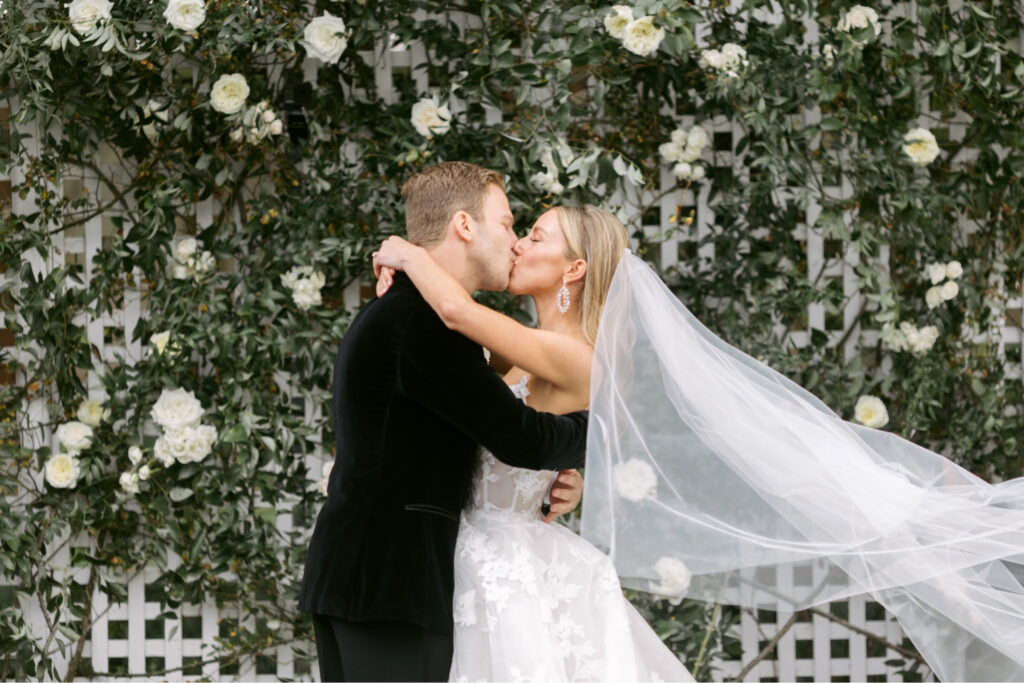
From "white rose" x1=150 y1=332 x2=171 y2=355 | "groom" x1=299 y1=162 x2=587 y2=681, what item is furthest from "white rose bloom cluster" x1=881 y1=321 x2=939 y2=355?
"white rose" x1=150 y1=332 x2=171 y2=355

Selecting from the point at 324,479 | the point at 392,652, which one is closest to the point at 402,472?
the point at 392,652

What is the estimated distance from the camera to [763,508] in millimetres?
1823

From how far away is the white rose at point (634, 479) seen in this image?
1754mm

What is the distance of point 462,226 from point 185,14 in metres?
1.25

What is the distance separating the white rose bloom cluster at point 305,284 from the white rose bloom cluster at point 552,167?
0.69m

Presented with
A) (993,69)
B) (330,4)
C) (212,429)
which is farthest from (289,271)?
(993,69)

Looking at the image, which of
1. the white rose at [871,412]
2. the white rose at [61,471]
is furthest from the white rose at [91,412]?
the white rose at [871,412]

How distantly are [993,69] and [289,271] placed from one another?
85.5 inches

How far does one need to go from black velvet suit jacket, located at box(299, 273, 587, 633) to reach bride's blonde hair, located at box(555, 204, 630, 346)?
0.30 meters

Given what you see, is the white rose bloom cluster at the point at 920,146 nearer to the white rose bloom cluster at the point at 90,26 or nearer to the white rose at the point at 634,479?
the white rose at the point at 634,479

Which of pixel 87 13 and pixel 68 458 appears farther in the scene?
pixel 68 458

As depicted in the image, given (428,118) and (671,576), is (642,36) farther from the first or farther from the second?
(671,576)

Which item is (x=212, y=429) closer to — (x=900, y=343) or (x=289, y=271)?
(x=289, y=271)

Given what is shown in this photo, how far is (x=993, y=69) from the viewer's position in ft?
9.67
